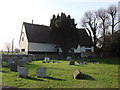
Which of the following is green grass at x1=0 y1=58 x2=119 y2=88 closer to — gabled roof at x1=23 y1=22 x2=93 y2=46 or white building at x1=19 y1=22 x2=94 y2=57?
white building at x1=19 y1=22 x2=94 y2=57

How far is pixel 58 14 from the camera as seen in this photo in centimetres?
4022

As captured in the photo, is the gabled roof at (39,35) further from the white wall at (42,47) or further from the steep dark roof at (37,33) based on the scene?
the white wall at (42,47)

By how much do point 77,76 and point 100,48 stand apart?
38.8 m

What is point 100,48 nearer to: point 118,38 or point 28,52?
point 118,38

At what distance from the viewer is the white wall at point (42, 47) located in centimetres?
4050

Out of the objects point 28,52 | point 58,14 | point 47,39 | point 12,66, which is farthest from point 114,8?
point 12,66

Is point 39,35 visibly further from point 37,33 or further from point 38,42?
point 38,42

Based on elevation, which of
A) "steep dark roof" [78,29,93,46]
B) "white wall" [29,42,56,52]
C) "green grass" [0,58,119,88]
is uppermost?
"steep dark roof" [78,29,93,46]

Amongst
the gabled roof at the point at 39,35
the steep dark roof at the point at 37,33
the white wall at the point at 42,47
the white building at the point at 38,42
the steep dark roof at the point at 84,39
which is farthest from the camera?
the steep dark roof at the point at 84,39

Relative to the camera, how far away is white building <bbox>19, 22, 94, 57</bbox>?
133 ft

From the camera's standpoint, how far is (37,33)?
43.9 m

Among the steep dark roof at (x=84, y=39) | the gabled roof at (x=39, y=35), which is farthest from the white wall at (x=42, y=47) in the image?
the steep dark roof at (x=84, y=39)

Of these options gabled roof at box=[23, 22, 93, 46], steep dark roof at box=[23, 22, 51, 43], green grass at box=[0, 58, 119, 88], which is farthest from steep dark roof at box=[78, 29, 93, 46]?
green grass at box=[0, 58, 119, 88]

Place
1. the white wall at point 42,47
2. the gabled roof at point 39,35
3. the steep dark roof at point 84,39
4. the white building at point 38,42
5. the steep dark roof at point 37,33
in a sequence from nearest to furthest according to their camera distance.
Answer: the white wall at point 42,47, the white building at point 38,42, the steep dark roof at point 37,33, the gabled roof at point 39,35, the steep dark roof at point 84,39
